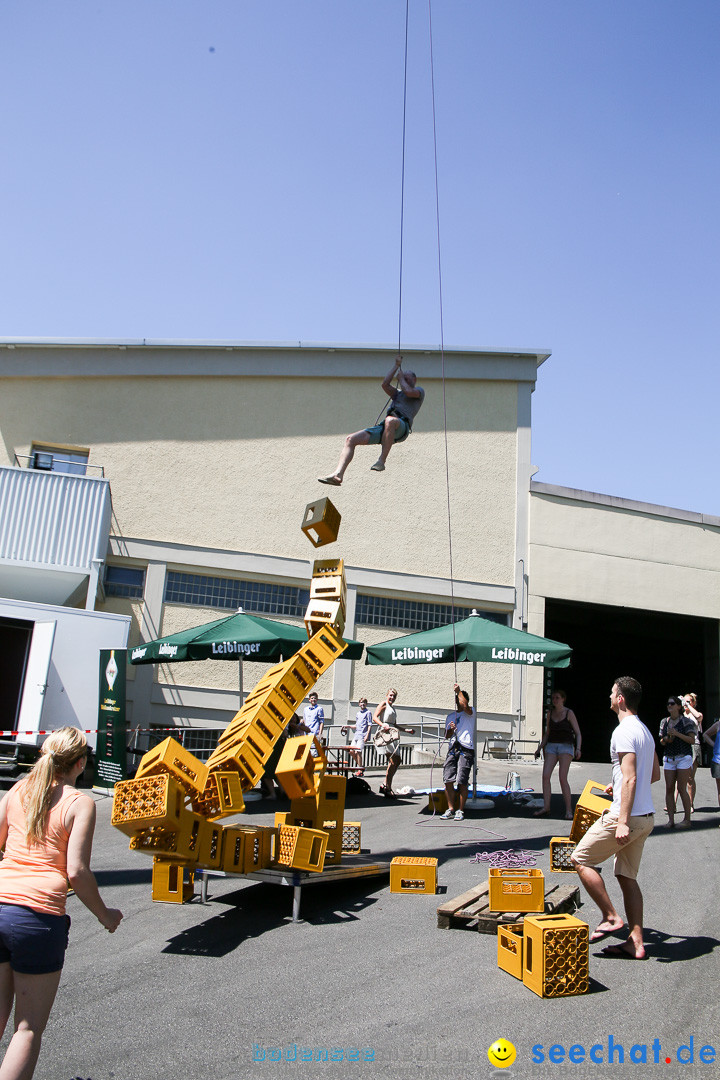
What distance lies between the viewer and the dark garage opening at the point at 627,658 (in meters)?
24.7

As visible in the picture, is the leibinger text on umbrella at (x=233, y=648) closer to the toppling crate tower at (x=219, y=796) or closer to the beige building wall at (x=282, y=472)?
the toppling crate tower at (x=219, y=796)

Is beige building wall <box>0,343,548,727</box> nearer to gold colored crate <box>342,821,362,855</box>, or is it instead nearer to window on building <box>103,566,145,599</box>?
window on building <box>103,566,145,599</box>

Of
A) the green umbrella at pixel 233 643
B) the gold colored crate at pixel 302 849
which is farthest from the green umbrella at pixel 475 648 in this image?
the gold colored crate at pixel 302 849

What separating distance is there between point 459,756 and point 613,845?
19.3 ft

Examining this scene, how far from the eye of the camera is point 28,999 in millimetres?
3186

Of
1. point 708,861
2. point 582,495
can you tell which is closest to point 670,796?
point 708,861

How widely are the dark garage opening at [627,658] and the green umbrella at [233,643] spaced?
1177 cm

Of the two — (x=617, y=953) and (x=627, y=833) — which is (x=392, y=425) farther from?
(x=617, y=953)

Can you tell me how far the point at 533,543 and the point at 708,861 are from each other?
45.8ft

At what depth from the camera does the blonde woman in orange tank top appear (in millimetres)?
3189

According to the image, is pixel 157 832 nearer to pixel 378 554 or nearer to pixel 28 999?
pixel 28 999

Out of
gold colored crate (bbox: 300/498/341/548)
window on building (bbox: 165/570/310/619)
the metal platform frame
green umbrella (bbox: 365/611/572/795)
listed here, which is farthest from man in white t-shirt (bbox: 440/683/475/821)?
window on building (bbox: 165/570/310/619)

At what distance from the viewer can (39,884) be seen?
3.33m

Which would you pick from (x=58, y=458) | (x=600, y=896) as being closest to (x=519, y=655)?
(x=600, y=896)
